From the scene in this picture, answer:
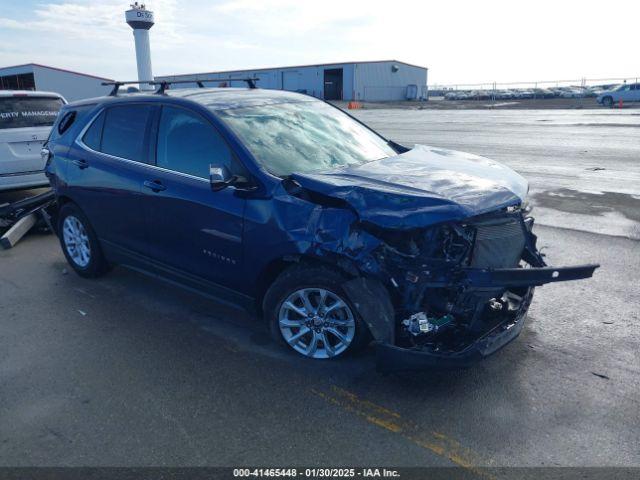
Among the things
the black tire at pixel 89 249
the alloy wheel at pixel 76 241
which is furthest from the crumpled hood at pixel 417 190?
the alloy wheel at pixel 76 241

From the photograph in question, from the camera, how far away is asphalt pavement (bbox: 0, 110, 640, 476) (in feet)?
9.74

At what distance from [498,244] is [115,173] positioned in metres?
3.43

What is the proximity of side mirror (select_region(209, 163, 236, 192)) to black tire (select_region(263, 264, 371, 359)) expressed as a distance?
768 millimetres

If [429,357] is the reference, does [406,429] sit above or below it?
below

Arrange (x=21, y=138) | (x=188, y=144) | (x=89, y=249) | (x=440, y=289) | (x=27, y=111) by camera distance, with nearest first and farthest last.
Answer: (x=440, y=289) → (x=188, y=144) → (x=89, y=249) → (x=21, y=138) → (x=27, y=111)

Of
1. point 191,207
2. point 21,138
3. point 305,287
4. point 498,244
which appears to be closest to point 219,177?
point 191,207

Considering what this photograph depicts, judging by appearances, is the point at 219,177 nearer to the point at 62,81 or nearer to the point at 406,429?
the point at 406,429

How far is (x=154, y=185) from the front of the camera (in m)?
4.46

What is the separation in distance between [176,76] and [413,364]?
209 feet

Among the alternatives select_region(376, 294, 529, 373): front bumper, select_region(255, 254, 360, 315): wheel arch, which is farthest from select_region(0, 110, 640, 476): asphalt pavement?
select_region(255, 254, 360, 315): wheel arch

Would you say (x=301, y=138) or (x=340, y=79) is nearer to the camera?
(x=301, y=138)

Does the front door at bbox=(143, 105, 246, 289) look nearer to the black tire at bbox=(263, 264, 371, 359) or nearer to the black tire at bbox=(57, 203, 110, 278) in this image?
the black tire at bbox=(263, 264, 371, 359)

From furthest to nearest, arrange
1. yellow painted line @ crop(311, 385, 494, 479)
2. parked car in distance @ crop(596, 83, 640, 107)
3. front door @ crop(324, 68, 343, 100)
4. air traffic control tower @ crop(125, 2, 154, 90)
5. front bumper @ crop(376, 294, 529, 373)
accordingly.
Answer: front door @ crop(324, 68, 343, 100) → parked car in distance @ crop(596, 83, 640, 107) → air traffic control tower @ crop(125, 2, 154, 90) → front bumper @ crop(376, 294, 529, 373) → yellow painted line @ crop(311, 385, 494, 479)

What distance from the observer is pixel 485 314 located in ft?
12.3
